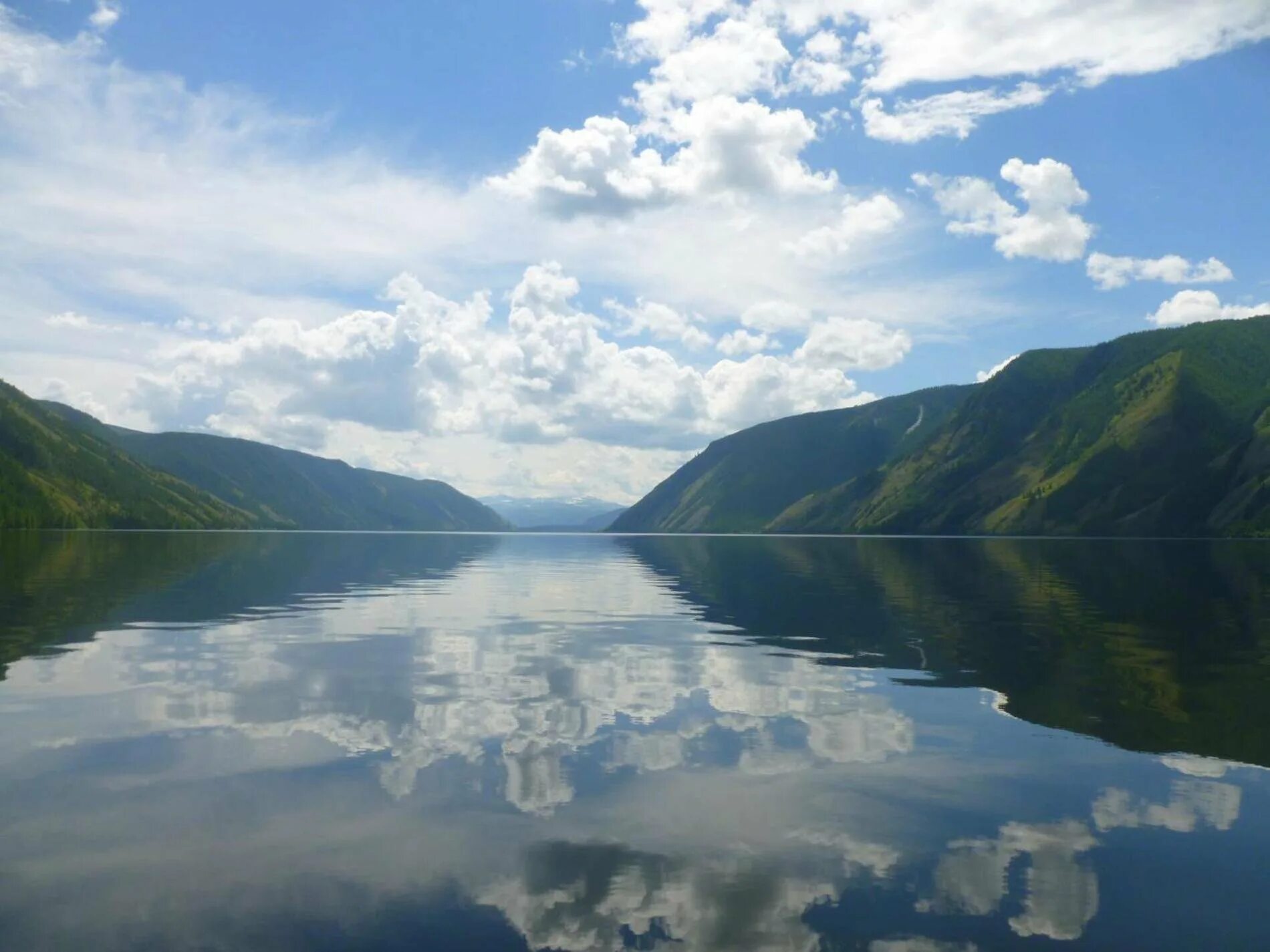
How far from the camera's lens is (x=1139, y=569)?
379 ft

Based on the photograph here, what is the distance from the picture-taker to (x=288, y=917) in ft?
43.9

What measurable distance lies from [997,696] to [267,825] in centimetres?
2381

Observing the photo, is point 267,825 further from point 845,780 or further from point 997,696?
point 997,696

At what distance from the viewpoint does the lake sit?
13.5 meters

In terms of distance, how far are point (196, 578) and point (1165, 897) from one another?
9149 cm

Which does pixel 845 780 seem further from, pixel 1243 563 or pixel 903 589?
pixel 1243 563

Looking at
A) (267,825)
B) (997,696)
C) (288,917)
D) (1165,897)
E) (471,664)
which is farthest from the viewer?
(471,664)

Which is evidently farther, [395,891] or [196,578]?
[196,578]

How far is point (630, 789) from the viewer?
789 inches

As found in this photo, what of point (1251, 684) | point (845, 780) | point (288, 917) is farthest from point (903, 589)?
point (288, 917)

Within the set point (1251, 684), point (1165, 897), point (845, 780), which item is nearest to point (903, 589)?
point (1251, 684)

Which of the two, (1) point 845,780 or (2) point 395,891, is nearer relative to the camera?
(2) point 395,891

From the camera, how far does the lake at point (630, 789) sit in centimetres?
1354

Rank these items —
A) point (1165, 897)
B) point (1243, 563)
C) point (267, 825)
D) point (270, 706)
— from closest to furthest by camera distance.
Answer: point (1165, 897) < point (267, 825) < point (270, 706) < point (1243, 563)
